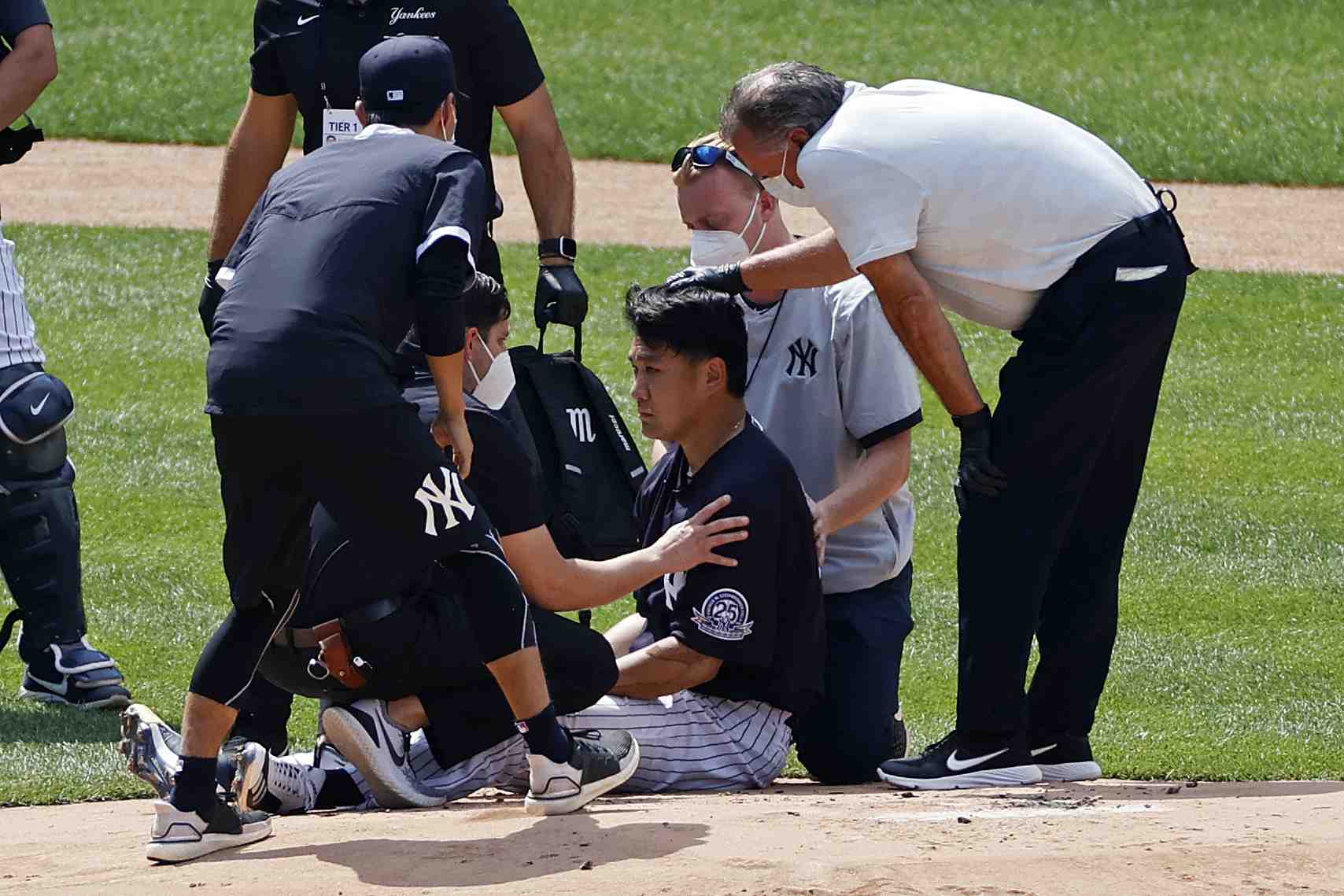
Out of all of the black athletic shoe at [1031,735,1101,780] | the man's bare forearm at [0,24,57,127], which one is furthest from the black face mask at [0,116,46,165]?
the black athletic shoe at [1031,735,1101,780]

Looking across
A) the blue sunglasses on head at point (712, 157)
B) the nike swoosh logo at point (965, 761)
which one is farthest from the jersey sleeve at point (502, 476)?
the blue sunglasses on head at point (712, 157)

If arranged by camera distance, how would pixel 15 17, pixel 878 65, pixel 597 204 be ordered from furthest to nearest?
pixel 878 65 → pixel 597 204 → pixel 15 17

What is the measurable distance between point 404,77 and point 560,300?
1.37 m

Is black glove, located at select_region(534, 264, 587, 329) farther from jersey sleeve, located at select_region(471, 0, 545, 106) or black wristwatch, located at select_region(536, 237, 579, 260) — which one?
jersey sleeve, located at select_region(471, 0, 545, 106)

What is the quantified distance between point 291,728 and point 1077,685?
215 cm

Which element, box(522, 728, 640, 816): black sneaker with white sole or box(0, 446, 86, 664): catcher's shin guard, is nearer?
box(522, 728, 640, 816): black sneaker with white sole

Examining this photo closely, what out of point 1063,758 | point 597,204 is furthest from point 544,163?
point 597,204

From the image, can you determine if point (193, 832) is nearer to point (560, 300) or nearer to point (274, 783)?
point (274, 783)

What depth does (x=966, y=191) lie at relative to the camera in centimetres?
421

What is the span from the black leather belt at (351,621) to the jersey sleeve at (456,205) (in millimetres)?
752

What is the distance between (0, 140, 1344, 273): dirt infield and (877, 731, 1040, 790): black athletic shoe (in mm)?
7295

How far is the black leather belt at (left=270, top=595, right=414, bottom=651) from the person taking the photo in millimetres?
4109

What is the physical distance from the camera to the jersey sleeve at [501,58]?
5469 millimetres

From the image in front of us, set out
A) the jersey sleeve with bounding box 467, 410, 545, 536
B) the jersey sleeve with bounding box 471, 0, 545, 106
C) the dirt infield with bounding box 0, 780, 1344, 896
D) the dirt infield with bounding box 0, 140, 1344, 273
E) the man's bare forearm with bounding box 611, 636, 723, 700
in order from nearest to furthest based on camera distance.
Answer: the dirt infield with bounding box 0, 780, 1344, 896
the jersey sleeve with bounding box 467, 410, 545, 536
the man's bare forearm with bounding box 611, 636, 723, 700
the jersey sleeve with bounding box 471, 0, 545, 106
the dirt infield with bounding box 0, 140, 1344, 273
